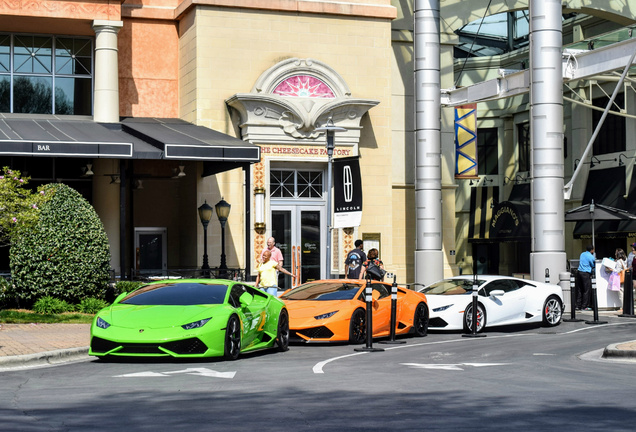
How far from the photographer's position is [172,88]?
33.3 metres

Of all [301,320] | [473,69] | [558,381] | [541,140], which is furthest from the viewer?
[473,69]

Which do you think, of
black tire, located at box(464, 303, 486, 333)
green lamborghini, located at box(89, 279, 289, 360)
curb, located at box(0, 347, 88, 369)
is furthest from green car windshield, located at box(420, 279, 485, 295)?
curb, located at box(0, 347, 88, 369)

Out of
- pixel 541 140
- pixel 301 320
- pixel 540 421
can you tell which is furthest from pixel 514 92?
pixel 540 421

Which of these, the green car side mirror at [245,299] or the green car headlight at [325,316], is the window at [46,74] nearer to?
the green car headlight at [325,316]

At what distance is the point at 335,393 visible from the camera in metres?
11.5

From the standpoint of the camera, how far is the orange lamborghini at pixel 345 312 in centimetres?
1906

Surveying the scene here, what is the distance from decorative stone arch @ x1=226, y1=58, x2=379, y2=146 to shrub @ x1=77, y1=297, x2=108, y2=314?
909 centimetres

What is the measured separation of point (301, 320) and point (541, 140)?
12.9 m

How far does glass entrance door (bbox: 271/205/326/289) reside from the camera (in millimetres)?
32500

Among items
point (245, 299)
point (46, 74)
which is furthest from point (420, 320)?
point (46, 74)

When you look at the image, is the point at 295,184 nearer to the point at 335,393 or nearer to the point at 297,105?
the point at 297,105

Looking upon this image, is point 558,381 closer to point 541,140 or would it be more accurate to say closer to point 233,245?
point 541,140

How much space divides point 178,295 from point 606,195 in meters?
29.1

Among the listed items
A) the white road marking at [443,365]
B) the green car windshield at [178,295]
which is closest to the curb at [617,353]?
the white road marking at [443,365]
